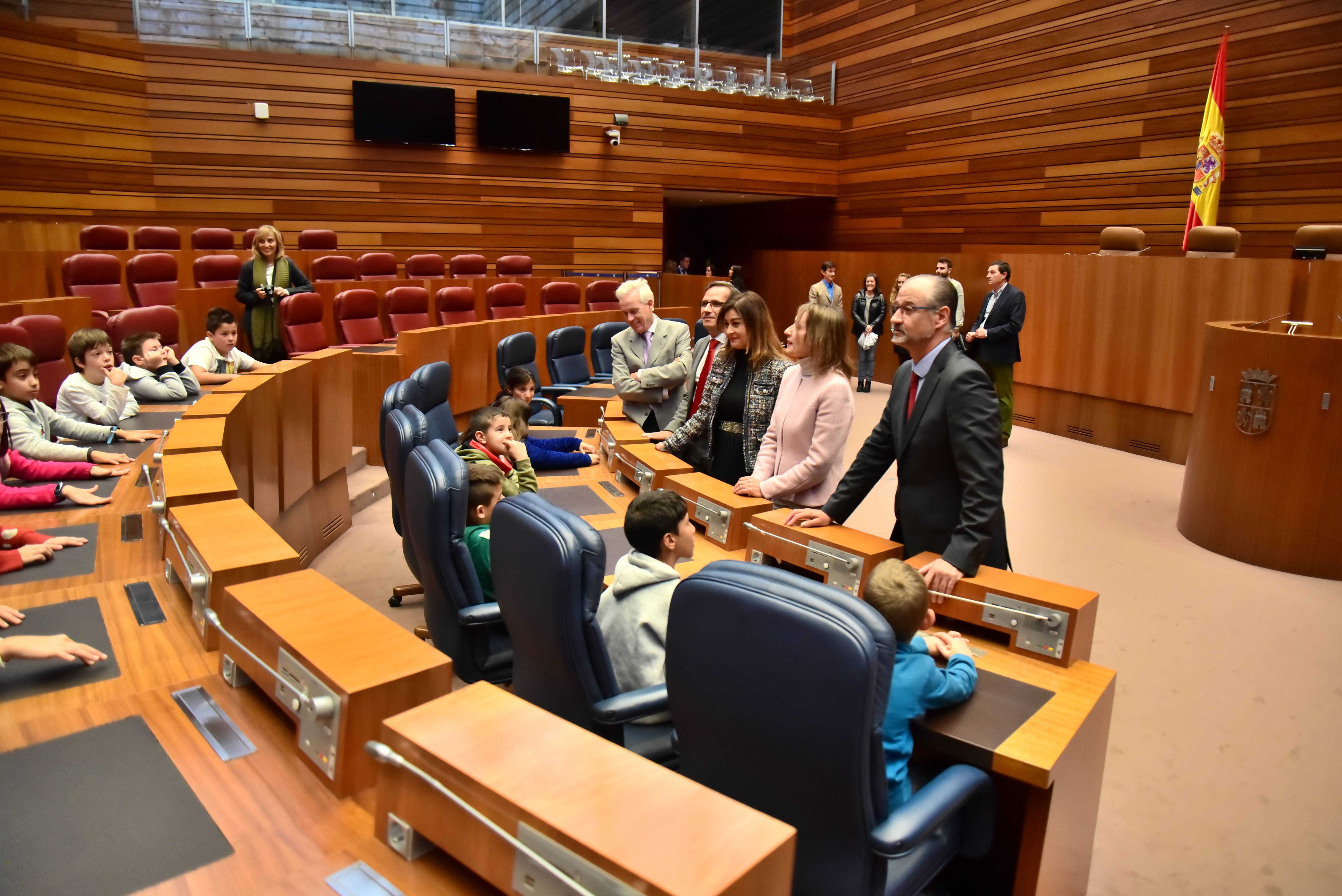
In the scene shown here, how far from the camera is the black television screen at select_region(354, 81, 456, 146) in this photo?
9312mm

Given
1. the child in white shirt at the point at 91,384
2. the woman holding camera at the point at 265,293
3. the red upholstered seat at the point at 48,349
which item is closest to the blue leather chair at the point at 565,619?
the child in white shirt at the point at 91,384

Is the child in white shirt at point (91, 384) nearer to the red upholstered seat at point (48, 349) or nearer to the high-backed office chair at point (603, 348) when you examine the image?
the red upholstered seat at point (48, 349)

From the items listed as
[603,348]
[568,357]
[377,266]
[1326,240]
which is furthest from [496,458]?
[377,266]

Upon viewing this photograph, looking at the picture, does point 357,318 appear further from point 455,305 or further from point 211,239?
point 211,239

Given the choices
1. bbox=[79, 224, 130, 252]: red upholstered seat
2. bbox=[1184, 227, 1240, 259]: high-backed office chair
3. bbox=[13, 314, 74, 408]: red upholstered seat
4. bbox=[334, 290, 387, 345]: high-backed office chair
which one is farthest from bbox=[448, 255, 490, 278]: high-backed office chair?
bbox=[1184, 227, 1240, 259]: high-backed office chair

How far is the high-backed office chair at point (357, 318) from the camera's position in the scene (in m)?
6.34

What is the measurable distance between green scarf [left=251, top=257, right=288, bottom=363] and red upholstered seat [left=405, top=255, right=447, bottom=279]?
315 cm

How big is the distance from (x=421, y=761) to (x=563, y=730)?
0.16 metres

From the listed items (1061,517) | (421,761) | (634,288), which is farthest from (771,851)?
(1061,517)

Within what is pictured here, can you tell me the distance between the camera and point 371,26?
9430 mm

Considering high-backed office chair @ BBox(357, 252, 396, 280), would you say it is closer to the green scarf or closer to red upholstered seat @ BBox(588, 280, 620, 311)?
red upholstered seat @ BBox(588, 280, 620, 311)

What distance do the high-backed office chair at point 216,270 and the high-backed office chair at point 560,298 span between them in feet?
8.27

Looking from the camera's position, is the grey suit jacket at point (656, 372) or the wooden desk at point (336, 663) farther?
the grey suit jacket at point (656, 372)

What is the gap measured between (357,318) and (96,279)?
1.75 m
